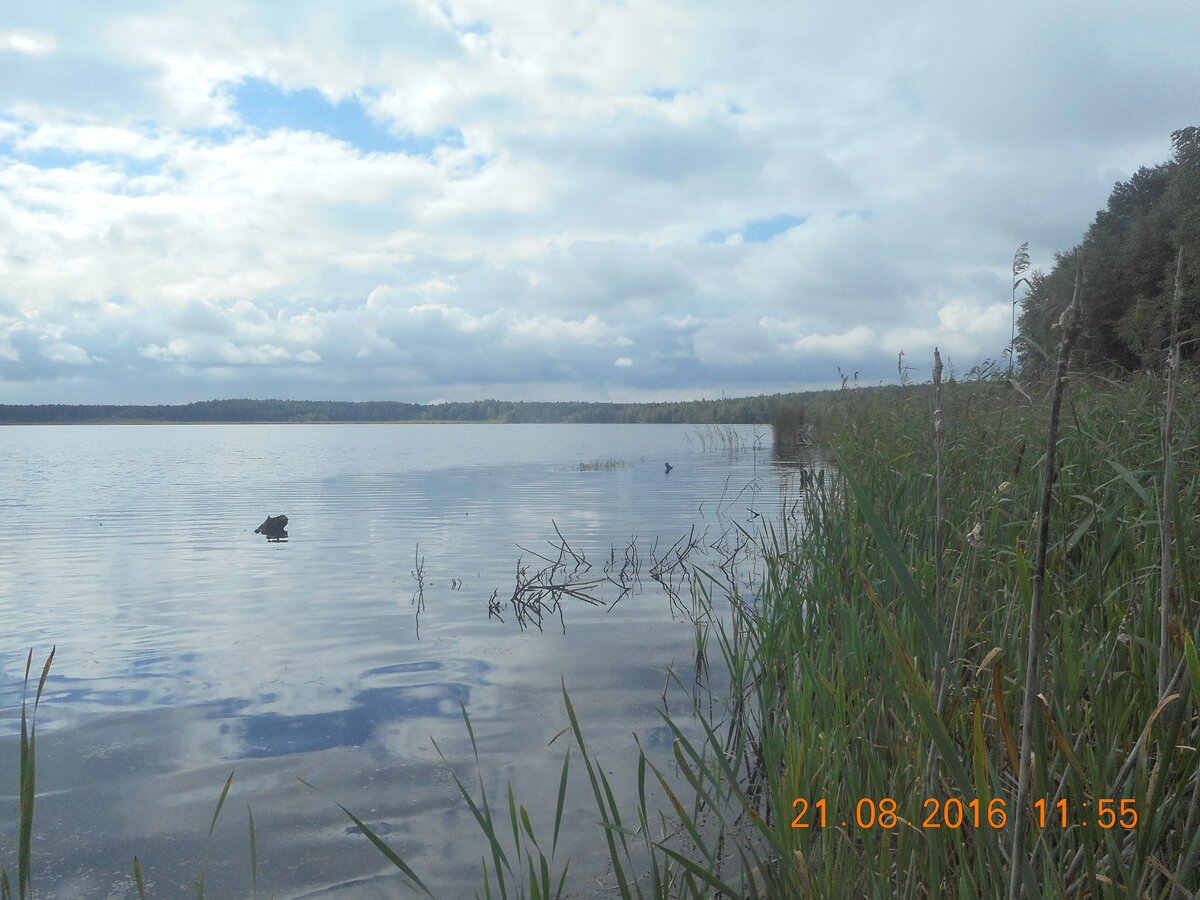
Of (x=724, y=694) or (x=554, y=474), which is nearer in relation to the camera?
(x=724, y=694)

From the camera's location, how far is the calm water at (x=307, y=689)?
4527mm

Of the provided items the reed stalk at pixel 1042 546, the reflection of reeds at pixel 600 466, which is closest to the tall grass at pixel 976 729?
the reed stalk at pixel 1042 546

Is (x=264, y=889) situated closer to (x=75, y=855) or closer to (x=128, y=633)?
(x=75, y=855)

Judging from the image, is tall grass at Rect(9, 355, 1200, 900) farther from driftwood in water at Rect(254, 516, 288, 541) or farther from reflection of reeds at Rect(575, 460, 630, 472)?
reflection of reeds at Rect(575, 460, 630, 472)

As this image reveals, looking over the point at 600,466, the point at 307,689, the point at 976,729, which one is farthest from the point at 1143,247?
the point at 976,729

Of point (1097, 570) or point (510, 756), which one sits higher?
point (1097, 570)

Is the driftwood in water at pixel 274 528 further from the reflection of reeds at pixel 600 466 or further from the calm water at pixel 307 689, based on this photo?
the reflection of reeds at pixel 600 466

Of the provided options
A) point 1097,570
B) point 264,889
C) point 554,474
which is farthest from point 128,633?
point 554,474

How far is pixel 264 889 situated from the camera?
412cm

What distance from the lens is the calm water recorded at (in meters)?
4.53

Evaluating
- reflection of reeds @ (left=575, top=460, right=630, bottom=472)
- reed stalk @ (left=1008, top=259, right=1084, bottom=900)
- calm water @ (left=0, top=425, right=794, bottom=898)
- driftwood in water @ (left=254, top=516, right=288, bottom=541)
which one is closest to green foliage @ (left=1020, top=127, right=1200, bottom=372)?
reflection of reeds @ (left=575, top=460, right=630, bottom=472)

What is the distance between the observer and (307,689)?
706cm

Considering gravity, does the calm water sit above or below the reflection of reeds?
below

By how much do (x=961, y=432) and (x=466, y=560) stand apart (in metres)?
8.69
